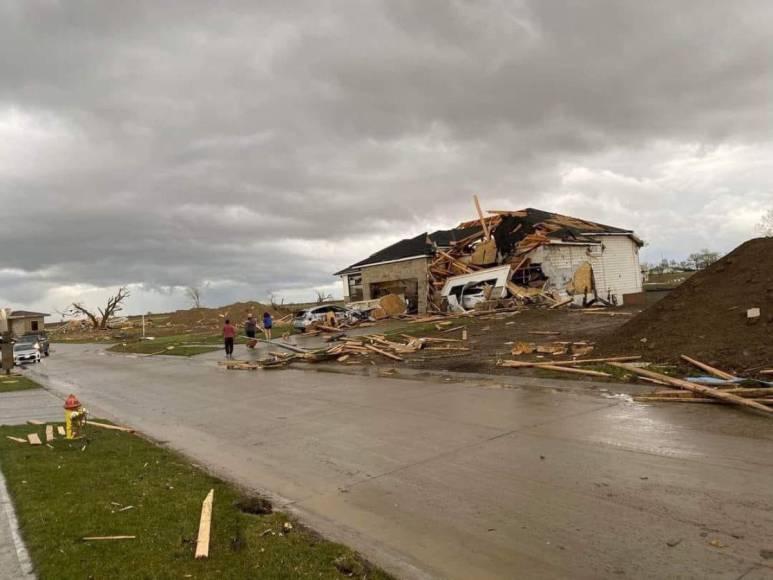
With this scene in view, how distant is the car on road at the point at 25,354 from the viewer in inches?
1268

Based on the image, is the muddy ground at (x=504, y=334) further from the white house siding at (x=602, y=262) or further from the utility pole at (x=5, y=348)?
the utility pole at (x=5, y=348)

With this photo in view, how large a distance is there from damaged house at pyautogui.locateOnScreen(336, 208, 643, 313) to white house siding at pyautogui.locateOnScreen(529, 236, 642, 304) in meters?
0.05

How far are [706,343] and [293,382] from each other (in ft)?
35.2

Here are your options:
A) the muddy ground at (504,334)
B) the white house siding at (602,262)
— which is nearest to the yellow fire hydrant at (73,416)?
the muddy ground at (504,334)

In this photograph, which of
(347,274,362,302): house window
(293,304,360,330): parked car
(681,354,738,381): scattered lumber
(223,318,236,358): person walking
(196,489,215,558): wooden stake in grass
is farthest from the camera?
(347,274,362,302): house window

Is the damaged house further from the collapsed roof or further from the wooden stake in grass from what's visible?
the wooden stake in grass

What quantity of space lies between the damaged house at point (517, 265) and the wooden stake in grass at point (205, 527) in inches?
960

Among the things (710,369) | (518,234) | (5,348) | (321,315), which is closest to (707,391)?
(710,369)

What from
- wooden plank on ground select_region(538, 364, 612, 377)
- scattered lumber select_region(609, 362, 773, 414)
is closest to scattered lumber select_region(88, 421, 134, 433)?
wooden plank on ground select_region(538, 364, 612, 377)

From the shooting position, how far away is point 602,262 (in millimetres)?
33156

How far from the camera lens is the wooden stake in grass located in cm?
460

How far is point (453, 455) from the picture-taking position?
7.36 m

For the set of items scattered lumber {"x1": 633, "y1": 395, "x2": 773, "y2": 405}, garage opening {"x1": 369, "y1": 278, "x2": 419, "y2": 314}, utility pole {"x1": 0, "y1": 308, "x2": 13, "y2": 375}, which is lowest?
scattered lumber {"x1": 633, "y1": 395, "x2": 773, "y2": 405}

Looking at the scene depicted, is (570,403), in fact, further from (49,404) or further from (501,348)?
(49,404)
